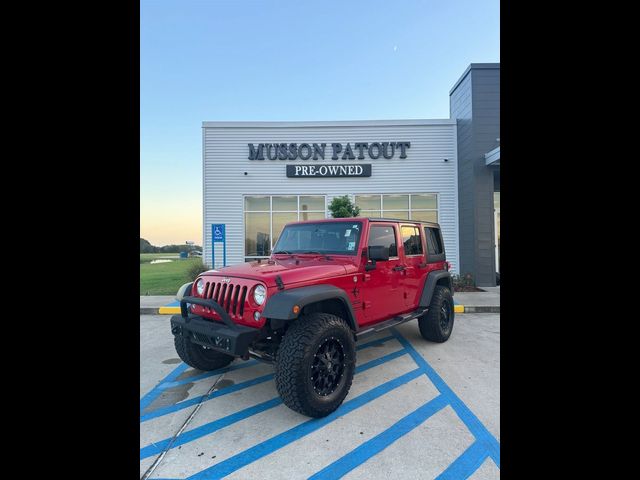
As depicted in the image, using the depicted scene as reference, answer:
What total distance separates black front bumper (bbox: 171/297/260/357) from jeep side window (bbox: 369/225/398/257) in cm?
191

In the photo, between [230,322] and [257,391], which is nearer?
[230,322]

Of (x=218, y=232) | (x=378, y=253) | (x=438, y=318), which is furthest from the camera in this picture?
(x=218, y=232)

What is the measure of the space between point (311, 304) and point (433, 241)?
2.99 metres

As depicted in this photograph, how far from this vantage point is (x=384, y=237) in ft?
13.2

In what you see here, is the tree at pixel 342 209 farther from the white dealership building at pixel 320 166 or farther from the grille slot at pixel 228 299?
the grille slot at pixel 228 299

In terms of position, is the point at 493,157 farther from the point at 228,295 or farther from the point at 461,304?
the point at 228,295

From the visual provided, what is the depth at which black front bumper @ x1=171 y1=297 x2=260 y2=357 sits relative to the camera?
8.45 feet

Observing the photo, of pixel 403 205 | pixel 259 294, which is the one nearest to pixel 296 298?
pixel 259 294

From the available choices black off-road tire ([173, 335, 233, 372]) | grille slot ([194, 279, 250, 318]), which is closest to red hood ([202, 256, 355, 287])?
grille slot ([194, 279, 250, 318])

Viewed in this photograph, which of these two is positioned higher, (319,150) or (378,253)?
(319,150)
